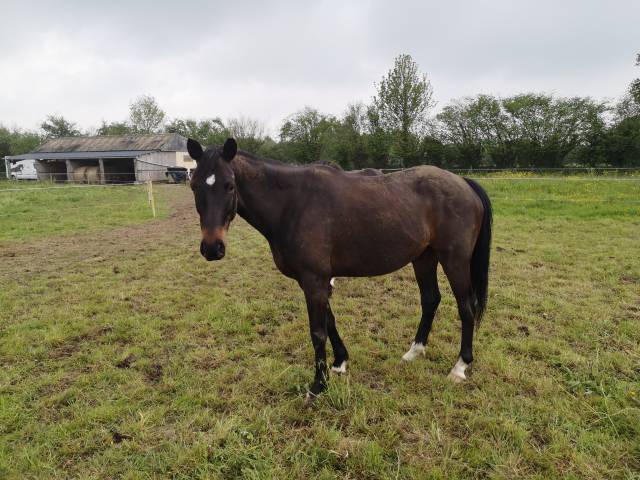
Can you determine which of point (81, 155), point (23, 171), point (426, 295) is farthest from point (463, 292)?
point (23, 171)

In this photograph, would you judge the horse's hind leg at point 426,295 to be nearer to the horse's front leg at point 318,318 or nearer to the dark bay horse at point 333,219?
the dark bay horse at point 333,219

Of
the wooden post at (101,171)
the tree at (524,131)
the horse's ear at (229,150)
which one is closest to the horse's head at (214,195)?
the horse's ear at (229,150)

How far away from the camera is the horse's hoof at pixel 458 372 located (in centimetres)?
311

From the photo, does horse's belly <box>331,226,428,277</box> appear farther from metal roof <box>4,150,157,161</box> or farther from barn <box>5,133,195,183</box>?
metal roof <box>4,150,157,161</box>

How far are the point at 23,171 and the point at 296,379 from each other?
53.1m

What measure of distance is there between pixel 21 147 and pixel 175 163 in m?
34.4

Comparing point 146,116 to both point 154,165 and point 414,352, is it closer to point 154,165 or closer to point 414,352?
point 154,165

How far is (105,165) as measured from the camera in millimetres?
37469

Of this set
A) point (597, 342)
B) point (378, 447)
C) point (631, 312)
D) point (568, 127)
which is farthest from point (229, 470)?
point (568, 127)

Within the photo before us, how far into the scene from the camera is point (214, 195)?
8.61 ft

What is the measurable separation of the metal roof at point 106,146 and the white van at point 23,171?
140 cm

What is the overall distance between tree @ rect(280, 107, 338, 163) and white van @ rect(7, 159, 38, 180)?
29.9 m

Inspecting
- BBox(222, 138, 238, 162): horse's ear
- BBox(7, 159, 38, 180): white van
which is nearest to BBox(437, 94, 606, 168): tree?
BBox(222, 138, 238, 162): horse's ear

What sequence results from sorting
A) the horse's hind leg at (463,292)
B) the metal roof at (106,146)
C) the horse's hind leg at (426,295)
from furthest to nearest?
the metal roof at (106,146), the horse's hind leg at (426,295), the horse's hind leg at (463,292)
